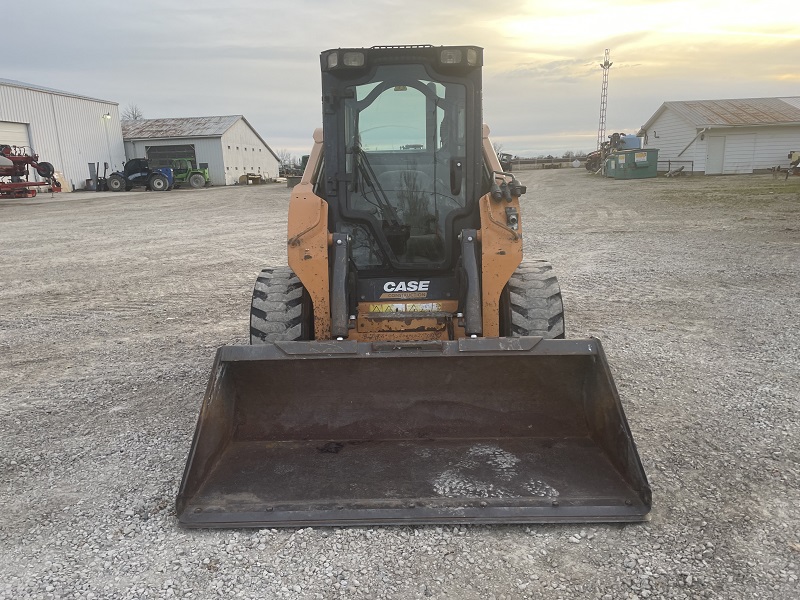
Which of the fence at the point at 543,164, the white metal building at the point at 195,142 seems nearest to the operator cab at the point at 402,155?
the white metal building at the point at 195,142

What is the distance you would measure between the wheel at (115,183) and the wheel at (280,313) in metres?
34.3

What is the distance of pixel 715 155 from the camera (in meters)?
32.6

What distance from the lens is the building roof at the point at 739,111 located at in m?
31.9

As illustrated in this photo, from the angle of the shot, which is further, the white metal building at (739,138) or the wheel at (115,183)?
the wheel at (115,183)

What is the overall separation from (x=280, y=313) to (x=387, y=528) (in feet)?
5.83

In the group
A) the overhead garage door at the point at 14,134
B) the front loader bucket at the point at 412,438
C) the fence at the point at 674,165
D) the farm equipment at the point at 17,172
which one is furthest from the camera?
the fence at the point at 674,165

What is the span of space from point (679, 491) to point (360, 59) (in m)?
3.32

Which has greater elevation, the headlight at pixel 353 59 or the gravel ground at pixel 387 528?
the headlight at pixel 353 59

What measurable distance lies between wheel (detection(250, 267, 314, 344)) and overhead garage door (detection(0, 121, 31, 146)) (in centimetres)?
3286

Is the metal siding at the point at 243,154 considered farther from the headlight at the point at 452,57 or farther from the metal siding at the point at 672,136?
the headlight at the point at 452,57

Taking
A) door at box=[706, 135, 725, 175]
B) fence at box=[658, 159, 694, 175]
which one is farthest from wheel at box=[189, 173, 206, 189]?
door at box=[706, 135, 725, 175]

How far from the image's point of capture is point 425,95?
4438mm

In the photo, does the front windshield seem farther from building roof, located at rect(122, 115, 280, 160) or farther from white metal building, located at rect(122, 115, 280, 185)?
building roof, located at rect(122, 115, 280, 160)

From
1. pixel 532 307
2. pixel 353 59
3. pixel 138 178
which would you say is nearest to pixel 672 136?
pixel 138 178
